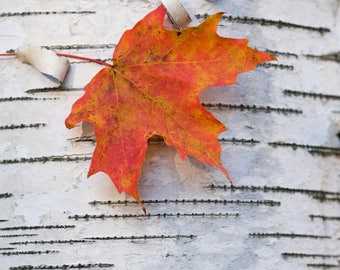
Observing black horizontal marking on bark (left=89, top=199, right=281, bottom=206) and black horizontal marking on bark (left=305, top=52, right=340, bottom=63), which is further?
black horizontal marking on bark (left=305, top=52, right=340, bottom=63)

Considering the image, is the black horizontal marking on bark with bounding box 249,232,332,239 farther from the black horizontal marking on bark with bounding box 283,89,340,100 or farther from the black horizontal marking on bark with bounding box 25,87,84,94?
the black horizontal marking on bark with bounding box 25,87,84,94

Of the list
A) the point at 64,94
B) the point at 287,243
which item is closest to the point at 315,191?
the point at 287,243

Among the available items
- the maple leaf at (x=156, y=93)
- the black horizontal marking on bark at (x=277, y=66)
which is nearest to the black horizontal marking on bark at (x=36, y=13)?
the maple leaf at (x=156, y=93)

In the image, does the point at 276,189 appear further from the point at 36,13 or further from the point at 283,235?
the point at 36,13

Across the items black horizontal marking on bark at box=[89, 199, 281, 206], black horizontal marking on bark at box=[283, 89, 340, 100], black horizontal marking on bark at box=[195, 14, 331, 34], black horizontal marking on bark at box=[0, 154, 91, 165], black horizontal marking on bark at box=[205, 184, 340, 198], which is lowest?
black horizontal marking on bark at box=[89, 199, 281, 206]

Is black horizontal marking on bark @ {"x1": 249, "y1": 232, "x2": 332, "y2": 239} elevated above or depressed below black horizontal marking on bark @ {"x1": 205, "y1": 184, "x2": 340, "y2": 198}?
below

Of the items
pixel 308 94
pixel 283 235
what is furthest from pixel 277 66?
pixel 283 235

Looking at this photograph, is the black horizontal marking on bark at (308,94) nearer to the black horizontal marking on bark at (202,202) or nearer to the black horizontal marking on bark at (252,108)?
the black horizontal marking on bark at (252,108)

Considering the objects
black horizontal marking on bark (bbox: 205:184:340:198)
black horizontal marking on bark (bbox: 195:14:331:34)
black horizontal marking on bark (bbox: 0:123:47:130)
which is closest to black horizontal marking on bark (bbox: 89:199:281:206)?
black horizontal marking on bark (bbox: 205:184:340:198)
